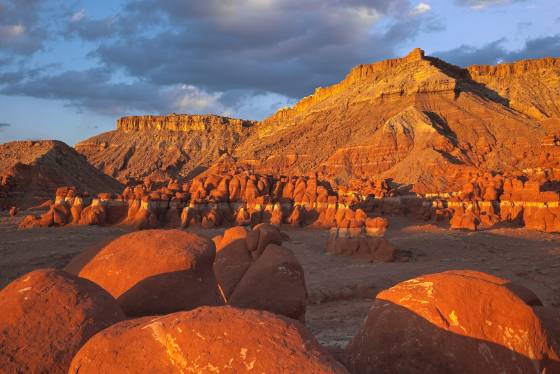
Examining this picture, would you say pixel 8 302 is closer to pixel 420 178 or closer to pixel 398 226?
pixel 398 226

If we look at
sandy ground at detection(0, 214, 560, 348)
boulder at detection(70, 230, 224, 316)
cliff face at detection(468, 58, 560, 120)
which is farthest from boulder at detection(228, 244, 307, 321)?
cliff face at detection(468, 58, 560, 120)

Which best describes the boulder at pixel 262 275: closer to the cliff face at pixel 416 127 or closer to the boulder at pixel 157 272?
the boulder at pixel 157 272

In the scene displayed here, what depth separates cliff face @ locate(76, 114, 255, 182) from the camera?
118 metres

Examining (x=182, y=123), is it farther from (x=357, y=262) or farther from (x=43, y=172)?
(x=357, y=262)

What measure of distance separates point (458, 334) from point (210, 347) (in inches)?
106

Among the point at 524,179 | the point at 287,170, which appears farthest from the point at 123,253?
the point at 287,170

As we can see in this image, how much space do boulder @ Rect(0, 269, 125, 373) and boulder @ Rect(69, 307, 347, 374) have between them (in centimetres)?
74

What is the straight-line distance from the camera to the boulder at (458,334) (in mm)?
4281

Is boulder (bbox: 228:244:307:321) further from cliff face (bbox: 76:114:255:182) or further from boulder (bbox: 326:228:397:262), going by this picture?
cliff face (bbox: 76:114:255:182)

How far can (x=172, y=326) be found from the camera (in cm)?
309

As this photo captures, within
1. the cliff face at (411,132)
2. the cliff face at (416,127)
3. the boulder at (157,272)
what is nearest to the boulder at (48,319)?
the boulder at (157,272)

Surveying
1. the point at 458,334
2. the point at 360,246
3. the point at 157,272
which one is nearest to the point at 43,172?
the point at 360,246

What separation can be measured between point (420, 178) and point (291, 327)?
182 feet

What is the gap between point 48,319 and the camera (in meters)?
3.92
